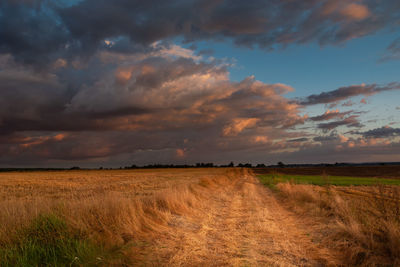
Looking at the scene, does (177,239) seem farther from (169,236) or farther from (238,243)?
(238,243)

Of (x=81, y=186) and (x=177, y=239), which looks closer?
(x=177, y=239)

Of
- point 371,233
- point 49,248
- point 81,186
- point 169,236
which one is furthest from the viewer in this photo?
point 81,186

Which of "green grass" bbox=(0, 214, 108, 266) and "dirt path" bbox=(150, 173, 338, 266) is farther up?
"green grass" bbox=(0, 214, 108, 266)

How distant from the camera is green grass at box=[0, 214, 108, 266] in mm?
5836

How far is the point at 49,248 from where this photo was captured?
6.39 meters

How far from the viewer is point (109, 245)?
703 cm

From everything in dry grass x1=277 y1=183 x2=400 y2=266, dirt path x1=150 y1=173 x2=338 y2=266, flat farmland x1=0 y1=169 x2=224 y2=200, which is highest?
dry grass x1=277 y1=183 x2=400 y2=266

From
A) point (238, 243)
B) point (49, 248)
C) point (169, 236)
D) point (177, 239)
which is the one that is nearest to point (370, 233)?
point (238, 243)

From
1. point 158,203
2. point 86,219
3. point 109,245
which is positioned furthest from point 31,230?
point 158,203

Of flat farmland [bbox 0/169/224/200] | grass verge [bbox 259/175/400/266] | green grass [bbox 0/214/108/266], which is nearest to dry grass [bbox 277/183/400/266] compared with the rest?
grass verge [bbox 259/175/400/266]

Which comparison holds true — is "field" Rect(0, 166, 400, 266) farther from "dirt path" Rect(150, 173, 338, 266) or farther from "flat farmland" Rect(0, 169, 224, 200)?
"flat farmland" Rect(0, 169, 224, 200)

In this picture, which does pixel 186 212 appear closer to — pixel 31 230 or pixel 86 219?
pixel 86 219

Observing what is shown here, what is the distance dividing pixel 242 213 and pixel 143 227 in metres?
6.23

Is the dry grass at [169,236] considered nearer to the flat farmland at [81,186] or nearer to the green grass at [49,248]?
the green grass at [49,248]
